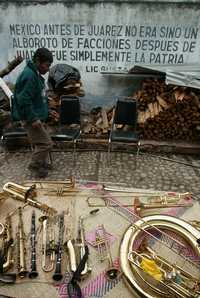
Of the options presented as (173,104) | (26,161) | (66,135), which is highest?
(173,104)

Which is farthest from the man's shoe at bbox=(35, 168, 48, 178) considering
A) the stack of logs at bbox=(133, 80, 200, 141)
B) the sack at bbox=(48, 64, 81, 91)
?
the stack of logs at bbox=(133, 80, 200, 141)

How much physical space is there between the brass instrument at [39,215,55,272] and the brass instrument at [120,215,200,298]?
3.23 ft

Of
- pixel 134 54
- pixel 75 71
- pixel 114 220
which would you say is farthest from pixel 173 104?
pixel 114 220

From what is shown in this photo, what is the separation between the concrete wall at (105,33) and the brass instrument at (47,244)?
15.5 feet

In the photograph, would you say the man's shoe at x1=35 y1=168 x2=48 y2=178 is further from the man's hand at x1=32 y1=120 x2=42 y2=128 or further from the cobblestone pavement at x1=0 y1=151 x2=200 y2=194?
the man's hand at x1=32 y1=120 x2=42 y2=128

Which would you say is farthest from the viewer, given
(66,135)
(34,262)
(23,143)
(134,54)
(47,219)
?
(134,54)

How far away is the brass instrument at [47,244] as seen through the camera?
14.3ft

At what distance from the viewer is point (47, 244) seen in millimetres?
4605

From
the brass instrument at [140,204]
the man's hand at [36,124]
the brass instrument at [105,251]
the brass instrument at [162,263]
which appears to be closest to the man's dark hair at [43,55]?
the man's hand at [36,124]

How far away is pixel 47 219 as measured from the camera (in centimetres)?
507

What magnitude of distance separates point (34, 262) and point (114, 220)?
1402 mm

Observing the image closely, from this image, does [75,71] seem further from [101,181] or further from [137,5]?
[101,181]

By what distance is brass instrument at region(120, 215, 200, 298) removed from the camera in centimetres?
382

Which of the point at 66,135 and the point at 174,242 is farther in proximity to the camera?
the point at 66,135
